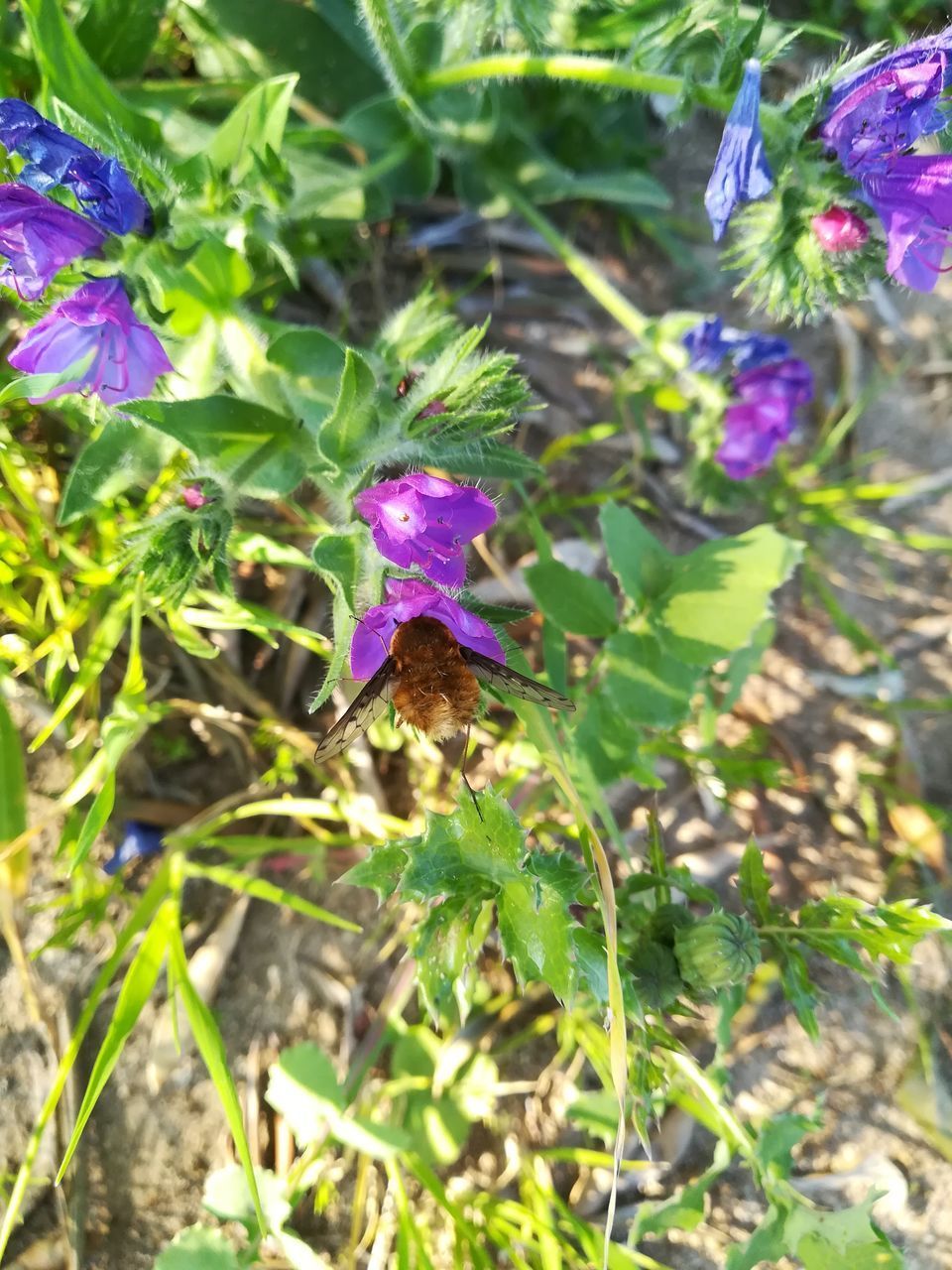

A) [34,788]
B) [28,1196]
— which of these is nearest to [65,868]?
[34,788]

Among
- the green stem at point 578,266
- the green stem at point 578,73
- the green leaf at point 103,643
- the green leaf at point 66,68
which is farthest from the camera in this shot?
the green stem at point 578,266

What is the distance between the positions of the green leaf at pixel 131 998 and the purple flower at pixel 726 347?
214 centimetres

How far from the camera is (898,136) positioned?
195 cm

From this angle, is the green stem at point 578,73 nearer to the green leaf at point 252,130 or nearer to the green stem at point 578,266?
the green leaf at point 252,130

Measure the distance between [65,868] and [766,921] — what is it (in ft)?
6.02

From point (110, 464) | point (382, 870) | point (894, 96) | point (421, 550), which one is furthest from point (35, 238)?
point (894, 96)

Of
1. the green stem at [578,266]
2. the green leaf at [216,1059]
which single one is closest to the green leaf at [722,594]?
the green stem at [578,266]

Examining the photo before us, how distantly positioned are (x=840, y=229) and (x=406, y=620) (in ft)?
4.23

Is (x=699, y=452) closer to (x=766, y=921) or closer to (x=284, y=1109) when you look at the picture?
(x=766, y=921)

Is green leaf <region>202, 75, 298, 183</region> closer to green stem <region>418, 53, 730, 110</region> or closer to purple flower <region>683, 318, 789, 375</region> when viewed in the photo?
green stem <region>418, 53, 730, 110</region>

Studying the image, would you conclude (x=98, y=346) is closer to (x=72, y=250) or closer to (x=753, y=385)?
(x=72, y=250)

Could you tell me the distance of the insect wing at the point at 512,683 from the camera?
1690 mm

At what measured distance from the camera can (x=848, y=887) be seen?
3.19 m

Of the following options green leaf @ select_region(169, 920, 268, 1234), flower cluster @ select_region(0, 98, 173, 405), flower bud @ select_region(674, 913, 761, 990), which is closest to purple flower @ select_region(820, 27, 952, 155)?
flower cluster @ select_region(0, 98, 173, 405)
